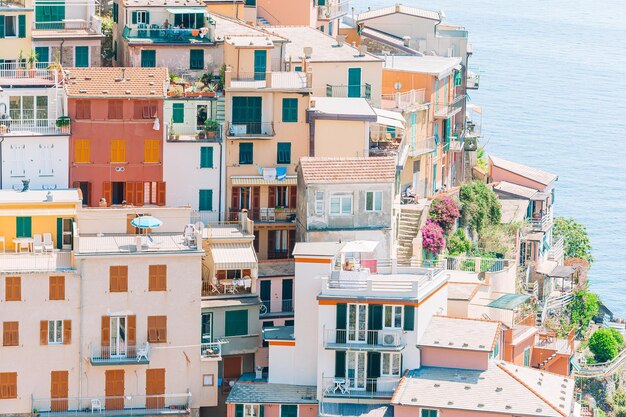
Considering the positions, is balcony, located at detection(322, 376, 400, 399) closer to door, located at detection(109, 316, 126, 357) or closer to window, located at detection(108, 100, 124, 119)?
door, located at detection(109, 316, 126, 357)

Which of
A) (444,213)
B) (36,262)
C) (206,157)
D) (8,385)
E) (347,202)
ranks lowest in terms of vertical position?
(8,385)

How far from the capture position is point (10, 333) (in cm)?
6006

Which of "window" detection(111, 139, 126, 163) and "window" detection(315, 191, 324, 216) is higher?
"window" detection(111, 139, 126, 163)

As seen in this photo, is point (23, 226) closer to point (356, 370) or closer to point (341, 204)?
point (341, 204)

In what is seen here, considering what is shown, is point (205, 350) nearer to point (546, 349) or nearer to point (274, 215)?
point (274, 215)

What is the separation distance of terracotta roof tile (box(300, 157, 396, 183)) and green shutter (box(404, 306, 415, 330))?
6.00 metres

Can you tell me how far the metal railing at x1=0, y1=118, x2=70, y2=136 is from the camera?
217ft

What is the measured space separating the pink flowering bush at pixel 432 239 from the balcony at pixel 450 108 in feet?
26.7

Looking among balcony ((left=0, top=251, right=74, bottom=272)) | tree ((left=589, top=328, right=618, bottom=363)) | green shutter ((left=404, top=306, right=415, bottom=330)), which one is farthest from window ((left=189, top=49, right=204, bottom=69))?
tree ((left=589, top=328, right=618, bottom=363))

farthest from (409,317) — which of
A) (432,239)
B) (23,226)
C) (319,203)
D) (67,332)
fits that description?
(432,239)

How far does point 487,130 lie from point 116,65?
185 feet

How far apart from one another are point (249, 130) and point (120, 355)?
11.1 meters

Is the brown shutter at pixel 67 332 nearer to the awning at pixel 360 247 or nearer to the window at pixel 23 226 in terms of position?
the window at pixel 23 226

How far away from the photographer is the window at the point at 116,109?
66562 mm
